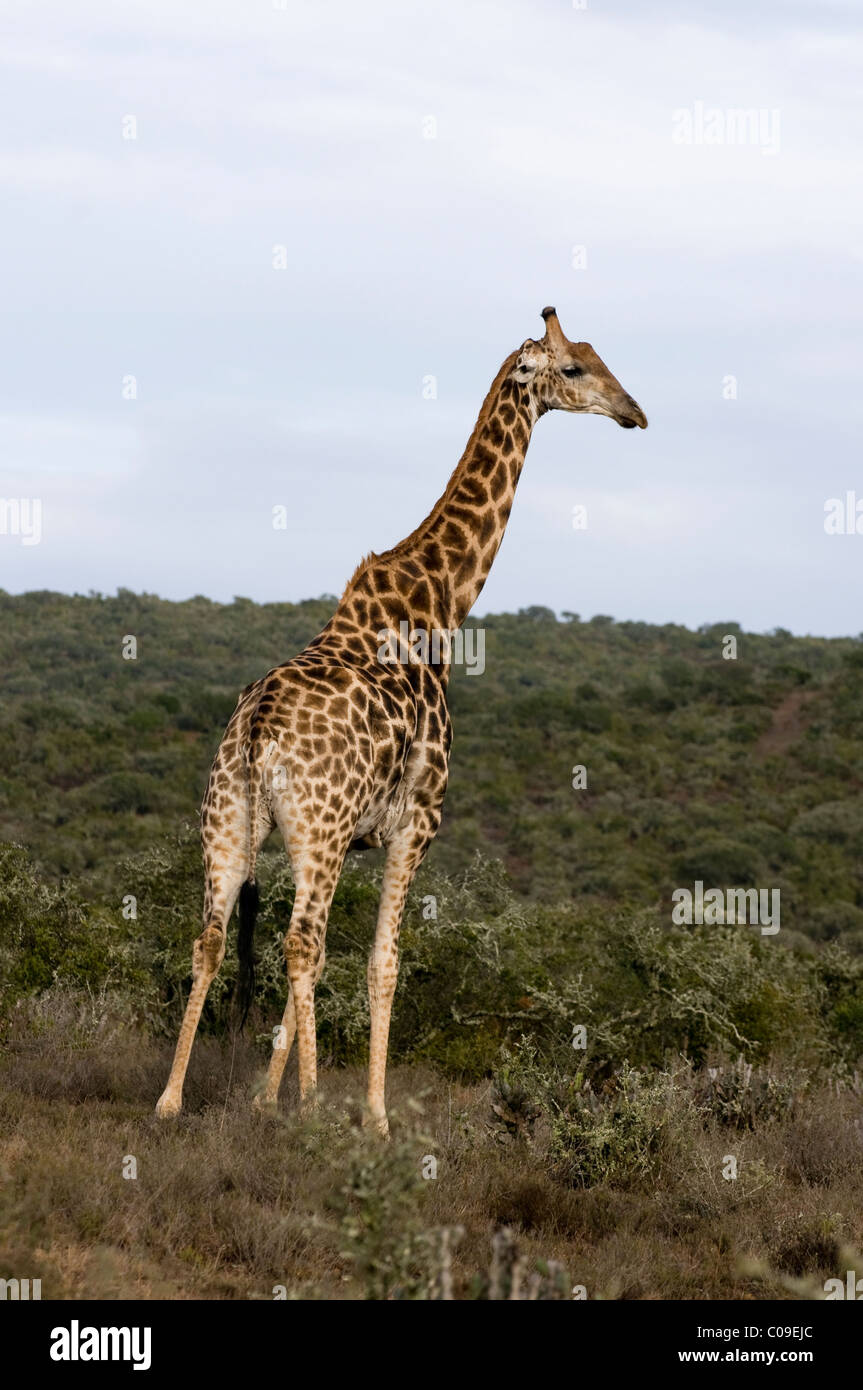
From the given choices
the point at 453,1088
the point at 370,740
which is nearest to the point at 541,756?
the point at 453,1088

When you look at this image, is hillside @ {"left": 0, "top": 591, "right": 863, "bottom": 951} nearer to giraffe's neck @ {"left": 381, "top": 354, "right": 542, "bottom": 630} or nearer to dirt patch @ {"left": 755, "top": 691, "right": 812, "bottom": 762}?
dirt patch @ {"left": 755, "top": 691, "right": 812, "bottom": 762}

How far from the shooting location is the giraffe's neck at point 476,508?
351 inches

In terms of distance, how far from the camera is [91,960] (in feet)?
37.1

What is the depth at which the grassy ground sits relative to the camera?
515cm

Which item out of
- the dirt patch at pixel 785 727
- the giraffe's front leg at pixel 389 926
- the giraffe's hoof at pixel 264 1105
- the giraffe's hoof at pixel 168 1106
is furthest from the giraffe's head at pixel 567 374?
the dirt patch at pixel 785 727

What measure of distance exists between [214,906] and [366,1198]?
9.02 feet

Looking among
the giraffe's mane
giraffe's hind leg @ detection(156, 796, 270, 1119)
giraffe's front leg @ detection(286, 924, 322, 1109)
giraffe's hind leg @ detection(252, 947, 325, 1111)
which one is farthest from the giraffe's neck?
giraffe's hind leg @ detection(252, 947, 325, 1111)

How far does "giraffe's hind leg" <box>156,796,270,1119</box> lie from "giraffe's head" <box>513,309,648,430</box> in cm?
350

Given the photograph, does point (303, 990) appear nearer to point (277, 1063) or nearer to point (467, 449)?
point (277, 1063)

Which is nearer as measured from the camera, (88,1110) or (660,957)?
(88,1110)

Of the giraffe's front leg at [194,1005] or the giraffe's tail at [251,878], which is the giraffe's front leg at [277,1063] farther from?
the giraffe's front leg at [194,1005]
